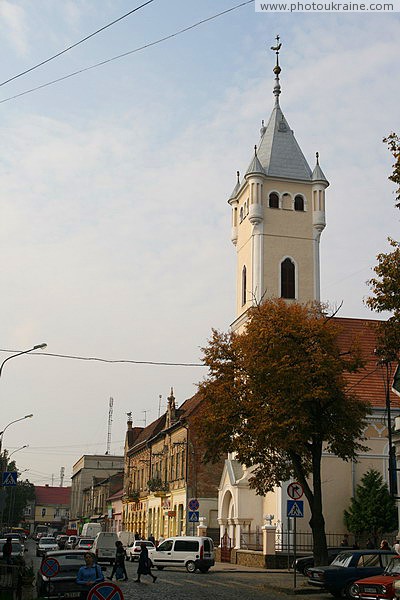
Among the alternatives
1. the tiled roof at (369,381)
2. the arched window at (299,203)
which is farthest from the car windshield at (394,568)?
the arched window at (299,203)

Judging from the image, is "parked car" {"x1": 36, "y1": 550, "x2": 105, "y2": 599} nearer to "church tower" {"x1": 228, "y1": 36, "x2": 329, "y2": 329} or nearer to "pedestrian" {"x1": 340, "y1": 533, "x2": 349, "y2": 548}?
"pedestrian" {"x1": 340, "y1": 533, "x2": 349, "y2": 548}

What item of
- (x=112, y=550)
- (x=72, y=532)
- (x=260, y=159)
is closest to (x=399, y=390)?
(x=112, y=550)

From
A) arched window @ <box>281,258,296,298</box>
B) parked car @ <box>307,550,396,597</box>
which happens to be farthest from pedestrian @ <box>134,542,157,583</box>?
arched window @ <box>281,258,296,298</box>

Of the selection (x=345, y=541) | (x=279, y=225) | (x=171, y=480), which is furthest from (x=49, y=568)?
(x=171, y=480)

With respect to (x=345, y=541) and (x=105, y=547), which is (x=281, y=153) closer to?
(x=345, y=541)

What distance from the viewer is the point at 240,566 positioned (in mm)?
38344

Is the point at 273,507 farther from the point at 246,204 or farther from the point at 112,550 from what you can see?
the point at 246,204

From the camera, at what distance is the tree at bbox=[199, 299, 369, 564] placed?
27.6 meters

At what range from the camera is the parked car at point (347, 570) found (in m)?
22.1

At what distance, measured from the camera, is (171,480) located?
61625 mm

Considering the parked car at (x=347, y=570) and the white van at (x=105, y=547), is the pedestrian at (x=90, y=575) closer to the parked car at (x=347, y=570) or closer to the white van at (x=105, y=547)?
the parked car at (x=347, y=570)

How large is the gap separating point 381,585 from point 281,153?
38008 mm

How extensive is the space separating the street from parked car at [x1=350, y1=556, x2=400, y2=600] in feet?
11.7

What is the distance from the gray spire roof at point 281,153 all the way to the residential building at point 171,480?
16.1 m
